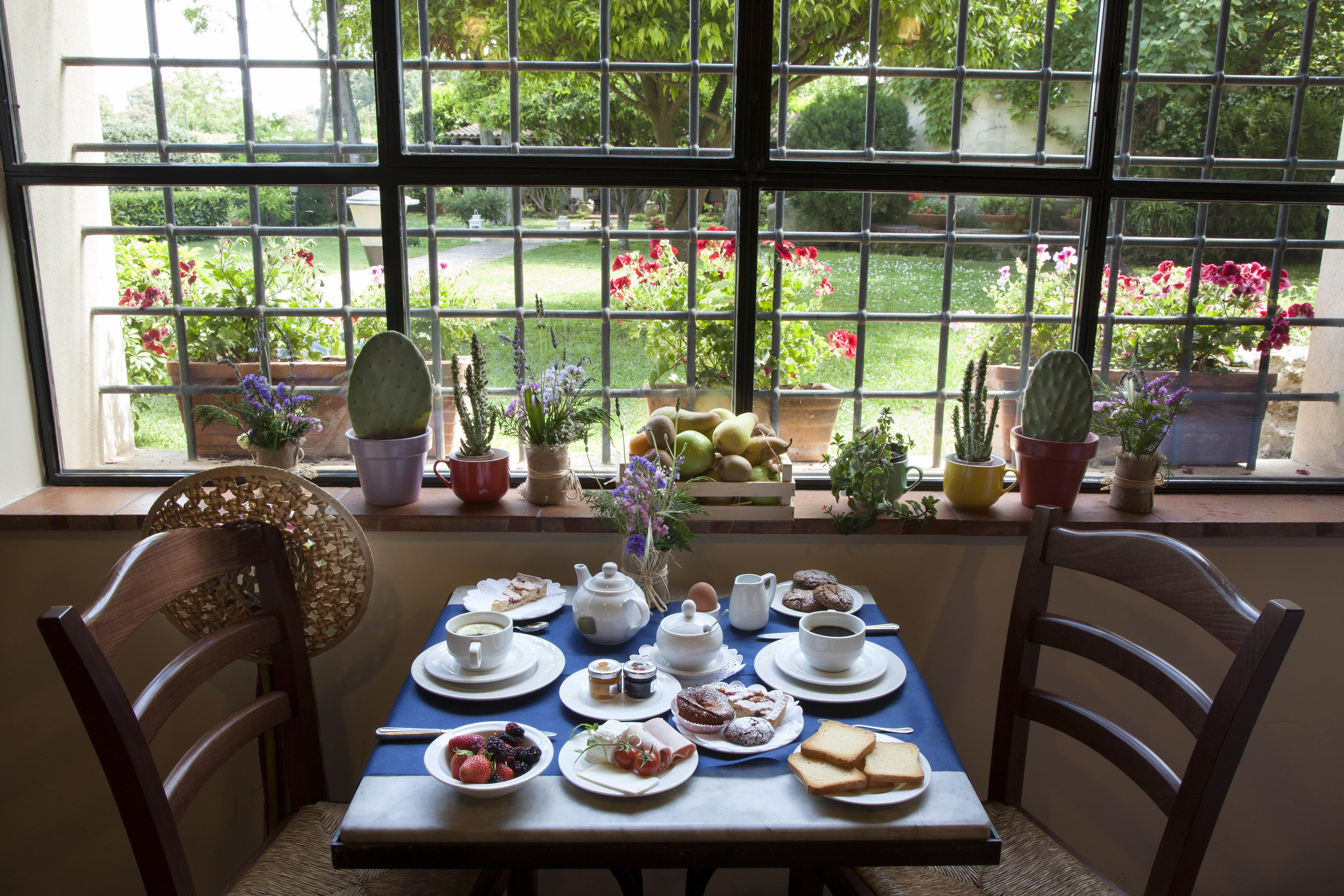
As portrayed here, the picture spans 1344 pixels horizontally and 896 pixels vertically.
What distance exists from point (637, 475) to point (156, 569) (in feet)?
2.69

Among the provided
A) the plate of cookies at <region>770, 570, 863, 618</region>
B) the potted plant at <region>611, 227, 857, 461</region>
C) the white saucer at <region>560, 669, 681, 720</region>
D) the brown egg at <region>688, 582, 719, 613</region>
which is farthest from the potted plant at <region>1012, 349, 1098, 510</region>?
the white saucer at <region>560, 669, 681, 720</region>

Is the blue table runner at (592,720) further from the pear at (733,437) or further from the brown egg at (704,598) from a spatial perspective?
the pear at (733,437)

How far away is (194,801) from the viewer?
79.2 inches

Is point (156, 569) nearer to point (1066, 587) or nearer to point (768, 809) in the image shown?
point (768, 809)

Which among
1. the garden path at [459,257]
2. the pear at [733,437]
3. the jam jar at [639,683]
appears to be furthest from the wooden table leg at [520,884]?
the garden path at [459,257]

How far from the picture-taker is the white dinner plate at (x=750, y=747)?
126 cm

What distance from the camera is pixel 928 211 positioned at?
2061 mm

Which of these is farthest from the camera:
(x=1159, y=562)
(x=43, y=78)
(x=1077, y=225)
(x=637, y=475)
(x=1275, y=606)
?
(x=1077, y=225)

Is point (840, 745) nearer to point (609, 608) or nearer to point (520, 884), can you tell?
point (609, 608)

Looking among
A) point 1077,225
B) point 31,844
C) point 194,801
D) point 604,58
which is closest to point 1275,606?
point 1077,225

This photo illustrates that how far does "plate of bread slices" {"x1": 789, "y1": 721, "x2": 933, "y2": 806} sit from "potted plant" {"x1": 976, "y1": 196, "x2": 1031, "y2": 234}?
51.7 inches

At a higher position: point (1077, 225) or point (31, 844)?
point (1077, 225)

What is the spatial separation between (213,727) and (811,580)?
111cm

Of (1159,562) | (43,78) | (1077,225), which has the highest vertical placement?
(43,78)
